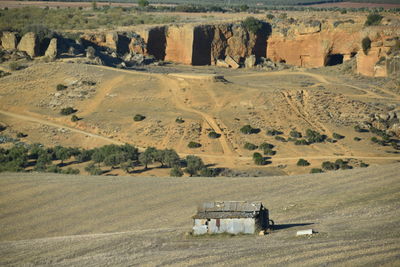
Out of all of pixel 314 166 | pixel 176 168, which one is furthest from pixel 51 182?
pixel 314 166

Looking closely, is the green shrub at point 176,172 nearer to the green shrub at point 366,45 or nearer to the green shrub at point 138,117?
the green shrub at point 138,117

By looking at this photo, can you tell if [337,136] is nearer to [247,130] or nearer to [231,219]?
[247,130]

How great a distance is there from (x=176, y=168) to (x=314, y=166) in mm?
9145

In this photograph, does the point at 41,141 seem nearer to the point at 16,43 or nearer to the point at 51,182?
the point at 51,182

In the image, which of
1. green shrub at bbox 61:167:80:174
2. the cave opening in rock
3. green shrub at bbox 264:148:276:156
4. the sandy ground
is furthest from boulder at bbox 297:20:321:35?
the sandy ground

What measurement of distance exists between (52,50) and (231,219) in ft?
159

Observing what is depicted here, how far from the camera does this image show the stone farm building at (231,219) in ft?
85.6

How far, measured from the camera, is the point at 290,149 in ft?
175

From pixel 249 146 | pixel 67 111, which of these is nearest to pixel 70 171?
pixel 249 146

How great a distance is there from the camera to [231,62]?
8338cm

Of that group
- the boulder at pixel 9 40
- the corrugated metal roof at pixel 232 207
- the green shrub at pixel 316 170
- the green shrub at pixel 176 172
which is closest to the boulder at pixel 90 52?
the boulder at pixel 9 40

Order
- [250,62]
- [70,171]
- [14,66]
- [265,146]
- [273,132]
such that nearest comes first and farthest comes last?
1. [70,171]
2. [265,146]
3. [273,132]
4. [14,66]
5. [250,62]

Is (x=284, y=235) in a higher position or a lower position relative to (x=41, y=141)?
higher

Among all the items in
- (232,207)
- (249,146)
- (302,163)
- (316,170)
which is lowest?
(249,146)
